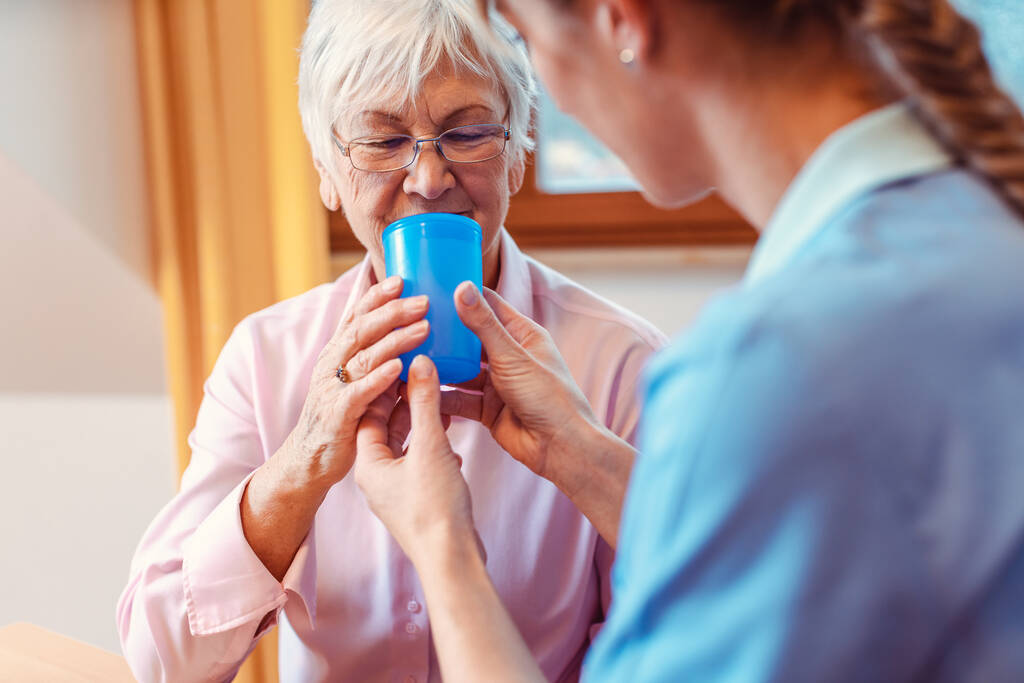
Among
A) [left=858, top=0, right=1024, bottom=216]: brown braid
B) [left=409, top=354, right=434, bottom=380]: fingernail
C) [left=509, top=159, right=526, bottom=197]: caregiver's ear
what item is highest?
[left=858, top=0, right=1024, bottom=216]: brown braid

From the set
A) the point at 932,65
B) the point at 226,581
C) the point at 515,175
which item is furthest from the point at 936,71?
the point at 226,581

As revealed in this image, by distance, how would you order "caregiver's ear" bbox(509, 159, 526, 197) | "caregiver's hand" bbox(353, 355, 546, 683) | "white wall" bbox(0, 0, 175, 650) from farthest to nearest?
"white wall" bbox(0, 0, 175, 650)
"caregiver's ear" bbox(509, 159, 526, 197)
"caregiver's hand" bbox(353, 355, 546, 683)

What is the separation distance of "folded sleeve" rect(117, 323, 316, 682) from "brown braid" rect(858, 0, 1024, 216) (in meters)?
0.84

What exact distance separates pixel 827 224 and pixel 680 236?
1.64m

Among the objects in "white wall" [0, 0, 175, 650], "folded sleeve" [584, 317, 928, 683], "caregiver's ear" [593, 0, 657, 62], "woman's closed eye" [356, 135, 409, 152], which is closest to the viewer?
"folded sleeve" [584, 317, 928, 683]

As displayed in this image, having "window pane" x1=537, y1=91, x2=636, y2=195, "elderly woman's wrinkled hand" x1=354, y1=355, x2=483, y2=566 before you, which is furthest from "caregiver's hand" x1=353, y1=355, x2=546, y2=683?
"window pane" x1=537, y1=91, x2=636, y2=195

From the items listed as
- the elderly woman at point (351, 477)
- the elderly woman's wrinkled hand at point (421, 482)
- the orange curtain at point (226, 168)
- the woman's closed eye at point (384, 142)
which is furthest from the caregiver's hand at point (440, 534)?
the orange curtain at point (226, 168)

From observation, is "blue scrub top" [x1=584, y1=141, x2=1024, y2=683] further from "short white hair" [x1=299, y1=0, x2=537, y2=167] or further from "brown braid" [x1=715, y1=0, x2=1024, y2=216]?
"short white hair" [x1=299, y1=0, x2=537, y2=167]

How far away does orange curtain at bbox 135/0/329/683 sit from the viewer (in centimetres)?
213

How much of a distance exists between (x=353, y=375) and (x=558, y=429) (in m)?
0.23

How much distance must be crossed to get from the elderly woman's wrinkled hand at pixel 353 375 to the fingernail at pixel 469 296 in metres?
0.04

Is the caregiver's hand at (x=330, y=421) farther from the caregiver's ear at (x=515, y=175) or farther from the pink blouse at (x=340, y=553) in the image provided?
the caregiver's ear at (x=515, y=175)

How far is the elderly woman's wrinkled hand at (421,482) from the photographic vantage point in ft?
2.80

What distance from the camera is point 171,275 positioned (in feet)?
7.29
